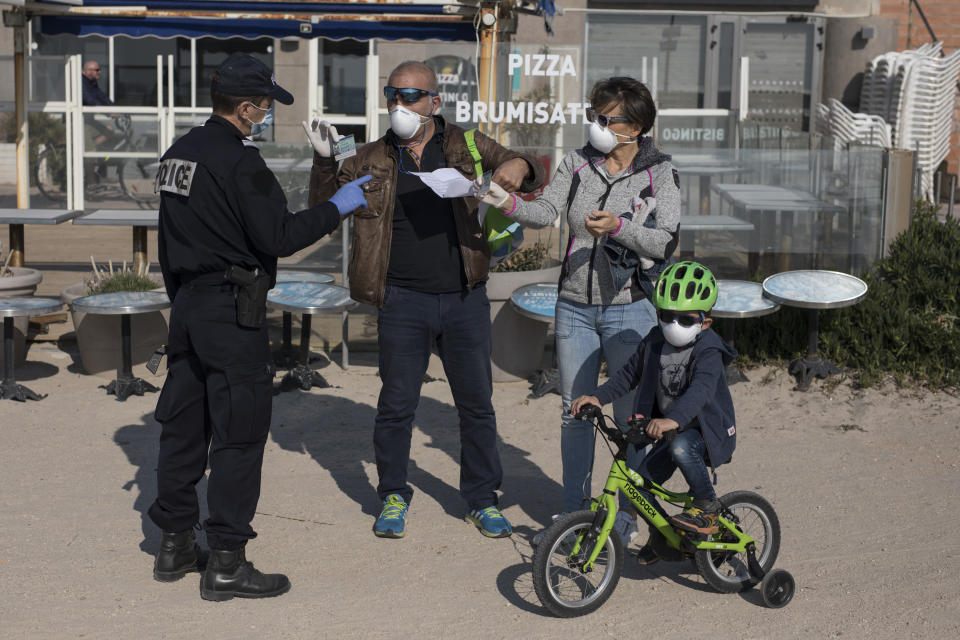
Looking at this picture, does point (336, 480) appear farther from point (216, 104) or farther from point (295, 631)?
point (216, 104)

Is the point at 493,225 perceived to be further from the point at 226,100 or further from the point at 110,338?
the point at 110,338

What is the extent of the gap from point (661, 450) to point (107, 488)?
2.68 metres

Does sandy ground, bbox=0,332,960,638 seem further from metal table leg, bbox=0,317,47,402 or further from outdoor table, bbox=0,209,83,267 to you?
outdoor table, bbox=0,209,83,267

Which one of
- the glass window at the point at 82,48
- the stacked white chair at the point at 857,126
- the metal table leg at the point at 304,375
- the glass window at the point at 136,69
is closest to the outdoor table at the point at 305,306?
the metal table leg at the point at 304,375

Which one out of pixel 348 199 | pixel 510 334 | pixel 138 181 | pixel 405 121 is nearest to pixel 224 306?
pixel 348 199

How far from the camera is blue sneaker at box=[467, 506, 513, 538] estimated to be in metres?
5.11

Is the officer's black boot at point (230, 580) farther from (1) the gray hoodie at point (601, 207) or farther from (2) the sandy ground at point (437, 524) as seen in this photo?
(1) the gray hoodie at point (601, 207)

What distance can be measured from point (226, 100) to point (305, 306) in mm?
3196

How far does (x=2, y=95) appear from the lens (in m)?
10.6

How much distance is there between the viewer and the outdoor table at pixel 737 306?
285 inches

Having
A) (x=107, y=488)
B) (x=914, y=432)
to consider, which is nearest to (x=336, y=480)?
(x=107, y=488)

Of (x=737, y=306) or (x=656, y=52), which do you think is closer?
(x=737, y=306)

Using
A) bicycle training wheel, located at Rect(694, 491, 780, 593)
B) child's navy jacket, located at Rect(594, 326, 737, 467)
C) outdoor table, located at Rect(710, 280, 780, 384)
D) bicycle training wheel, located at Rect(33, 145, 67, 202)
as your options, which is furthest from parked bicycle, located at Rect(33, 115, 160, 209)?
bicycle training wheel, located at Rect(694, 491, 780, 593)

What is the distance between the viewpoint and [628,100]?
4.67 meters
